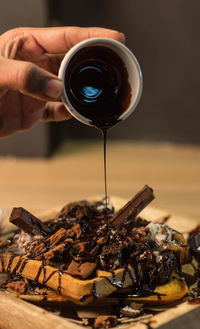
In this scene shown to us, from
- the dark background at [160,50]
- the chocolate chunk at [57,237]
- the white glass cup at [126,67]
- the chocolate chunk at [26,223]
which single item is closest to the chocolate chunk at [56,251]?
the chocolate chunk at [57,237]

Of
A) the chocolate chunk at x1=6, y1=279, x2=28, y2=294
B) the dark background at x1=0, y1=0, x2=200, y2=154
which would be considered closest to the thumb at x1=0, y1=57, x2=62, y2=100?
the chocolate chunk at x1=6, y1=279, x2=28, y2=294

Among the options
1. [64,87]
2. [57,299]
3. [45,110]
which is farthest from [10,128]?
[57,299]

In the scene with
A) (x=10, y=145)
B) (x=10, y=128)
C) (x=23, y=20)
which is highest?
(x=23, y=20)

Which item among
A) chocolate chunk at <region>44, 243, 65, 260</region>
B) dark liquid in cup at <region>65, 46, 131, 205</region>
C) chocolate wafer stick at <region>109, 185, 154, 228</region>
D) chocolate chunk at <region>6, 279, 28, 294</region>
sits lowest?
chocolate chunk at <region>6, 279, 28, 294</region>

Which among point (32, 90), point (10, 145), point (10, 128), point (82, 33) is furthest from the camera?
point (10, 145)

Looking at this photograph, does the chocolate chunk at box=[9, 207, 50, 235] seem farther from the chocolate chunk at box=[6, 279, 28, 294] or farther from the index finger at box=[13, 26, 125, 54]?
the index finger at box=[13, 26, 125, 54]

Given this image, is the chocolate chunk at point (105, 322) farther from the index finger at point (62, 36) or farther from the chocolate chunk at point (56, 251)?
the index finger at point (62, 36)

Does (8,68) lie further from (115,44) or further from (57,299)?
(57,299)

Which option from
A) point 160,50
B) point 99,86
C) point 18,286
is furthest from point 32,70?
point 160,50
